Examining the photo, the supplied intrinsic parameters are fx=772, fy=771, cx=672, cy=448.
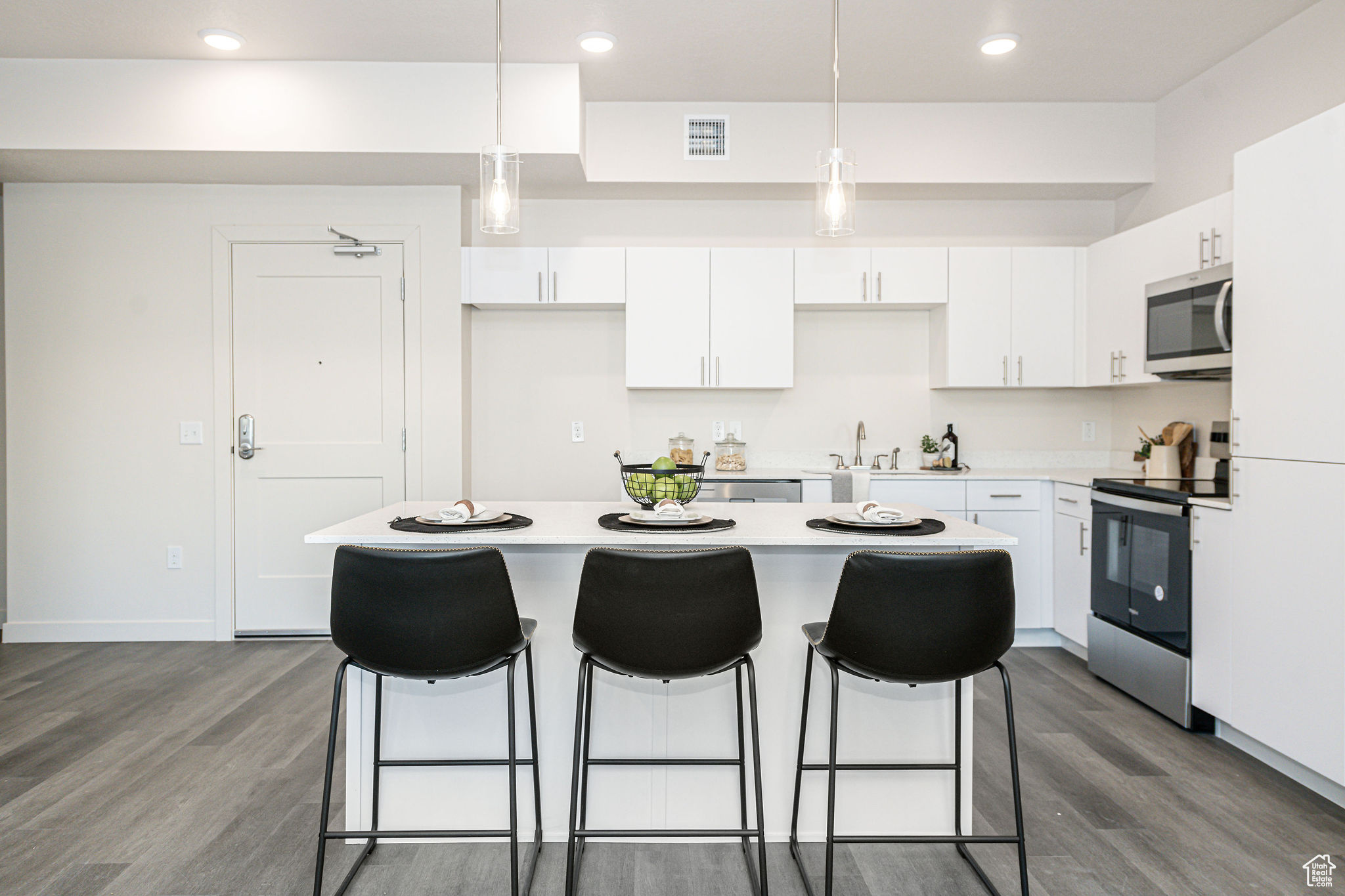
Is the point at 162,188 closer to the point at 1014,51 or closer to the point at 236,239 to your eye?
the point at 236,239

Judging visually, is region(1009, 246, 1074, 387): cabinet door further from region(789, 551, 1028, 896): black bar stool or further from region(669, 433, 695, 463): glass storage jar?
region(789, 551, 1028, 896): black bar stool

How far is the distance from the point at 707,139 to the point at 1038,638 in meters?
3.06

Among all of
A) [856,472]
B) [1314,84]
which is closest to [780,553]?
[856,472]

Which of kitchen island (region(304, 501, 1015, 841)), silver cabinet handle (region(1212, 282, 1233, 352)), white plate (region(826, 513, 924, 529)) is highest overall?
silver cabinet handle (region(1212, 282, 1233, 352))

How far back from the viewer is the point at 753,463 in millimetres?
4434

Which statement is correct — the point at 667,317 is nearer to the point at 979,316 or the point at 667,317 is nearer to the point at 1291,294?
the point at 979,316

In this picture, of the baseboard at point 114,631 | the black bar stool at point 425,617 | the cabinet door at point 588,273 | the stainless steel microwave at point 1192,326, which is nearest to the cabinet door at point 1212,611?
the stainless steel microwave at point 1192,326

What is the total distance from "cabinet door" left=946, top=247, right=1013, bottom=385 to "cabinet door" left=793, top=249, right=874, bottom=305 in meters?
0.45

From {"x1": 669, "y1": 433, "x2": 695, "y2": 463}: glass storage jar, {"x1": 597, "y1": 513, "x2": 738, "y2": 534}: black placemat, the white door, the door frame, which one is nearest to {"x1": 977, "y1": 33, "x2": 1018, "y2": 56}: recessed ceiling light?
{"x1": 669, "y1": 433, "x2": 695, "y2": 463}: glass storage jar

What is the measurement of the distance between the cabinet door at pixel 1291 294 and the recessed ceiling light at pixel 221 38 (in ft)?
12.5

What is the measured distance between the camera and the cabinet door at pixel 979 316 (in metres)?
4.05

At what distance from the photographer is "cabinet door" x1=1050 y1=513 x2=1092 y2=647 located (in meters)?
3.55

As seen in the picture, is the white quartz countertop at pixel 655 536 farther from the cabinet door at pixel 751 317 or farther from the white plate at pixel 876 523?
the cabinet door at pixel 751 317

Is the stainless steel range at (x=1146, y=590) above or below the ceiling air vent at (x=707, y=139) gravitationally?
below
